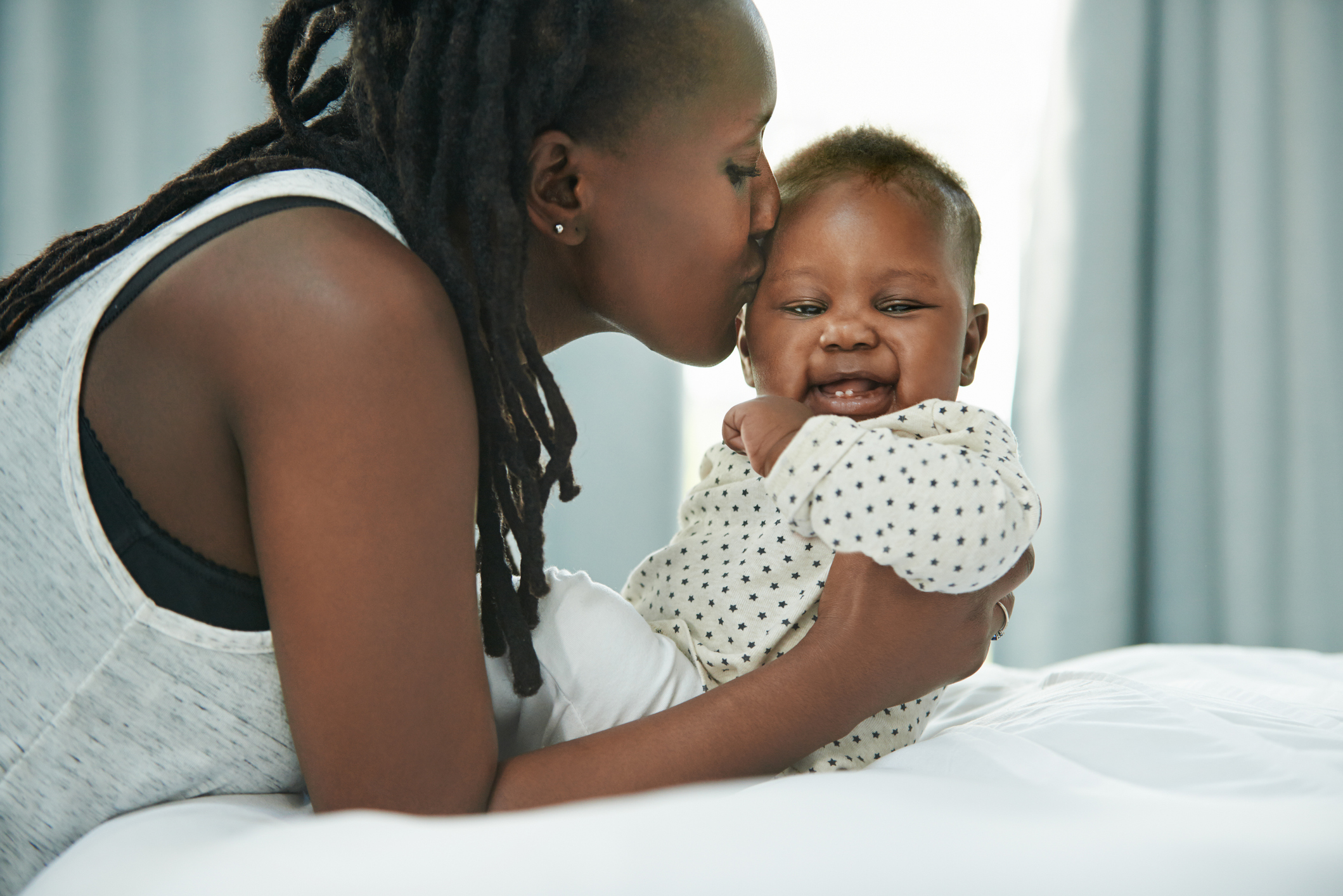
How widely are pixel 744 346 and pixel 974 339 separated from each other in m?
0.31

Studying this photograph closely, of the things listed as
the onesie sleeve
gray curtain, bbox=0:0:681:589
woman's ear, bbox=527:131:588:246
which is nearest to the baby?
the onesie sleeve

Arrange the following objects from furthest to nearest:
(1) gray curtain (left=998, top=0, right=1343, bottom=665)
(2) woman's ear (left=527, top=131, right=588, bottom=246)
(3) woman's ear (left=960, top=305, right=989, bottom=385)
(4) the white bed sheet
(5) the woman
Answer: (1) gray curtain (left=998, top=0, right=1343, bottom=665) → (3) woman's ear (left=960, top=305, right=989, bottom=385) → (2) woman's ear (left=527, top=131, right=588, bottom=246) → (5) the woman → (4) the white bed sheet

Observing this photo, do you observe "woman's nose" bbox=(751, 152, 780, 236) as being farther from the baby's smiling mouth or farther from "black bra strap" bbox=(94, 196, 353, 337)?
"black bra strap" bbox=(94, 196, 353, 337)

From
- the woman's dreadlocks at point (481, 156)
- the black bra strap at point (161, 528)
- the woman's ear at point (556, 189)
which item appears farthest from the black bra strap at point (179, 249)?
the woman's ear at point (556, 189)

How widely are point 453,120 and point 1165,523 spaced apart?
A: 2.06 meters

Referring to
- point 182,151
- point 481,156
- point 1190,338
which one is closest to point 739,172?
point 481,156

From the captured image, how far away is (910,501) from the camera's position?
0.71m

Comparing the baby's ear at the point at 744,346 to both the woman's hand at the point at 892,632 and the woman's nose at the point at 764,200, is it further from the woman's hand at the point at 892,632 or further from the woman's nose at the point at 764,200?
the woman's hand at the point at 892,632

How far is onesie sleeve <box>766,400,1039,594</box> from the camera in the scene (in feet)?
2.33

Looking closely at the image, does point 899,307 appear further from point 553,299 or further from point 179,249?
point 179,249

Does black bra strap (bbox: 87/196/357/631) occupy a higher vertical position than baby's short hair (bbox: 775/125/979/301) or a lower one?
lower

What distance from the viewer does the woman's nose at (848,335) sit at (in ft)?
3.35

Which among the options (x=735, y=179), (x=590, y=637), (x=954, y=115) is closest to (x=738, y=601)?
(x=590, y=637)

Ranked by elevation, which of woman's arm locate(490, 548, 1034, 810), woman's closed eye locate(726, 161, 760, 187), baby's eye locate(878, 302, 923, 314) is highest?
woman's closed eye locate(726, 161, 760, 187)
